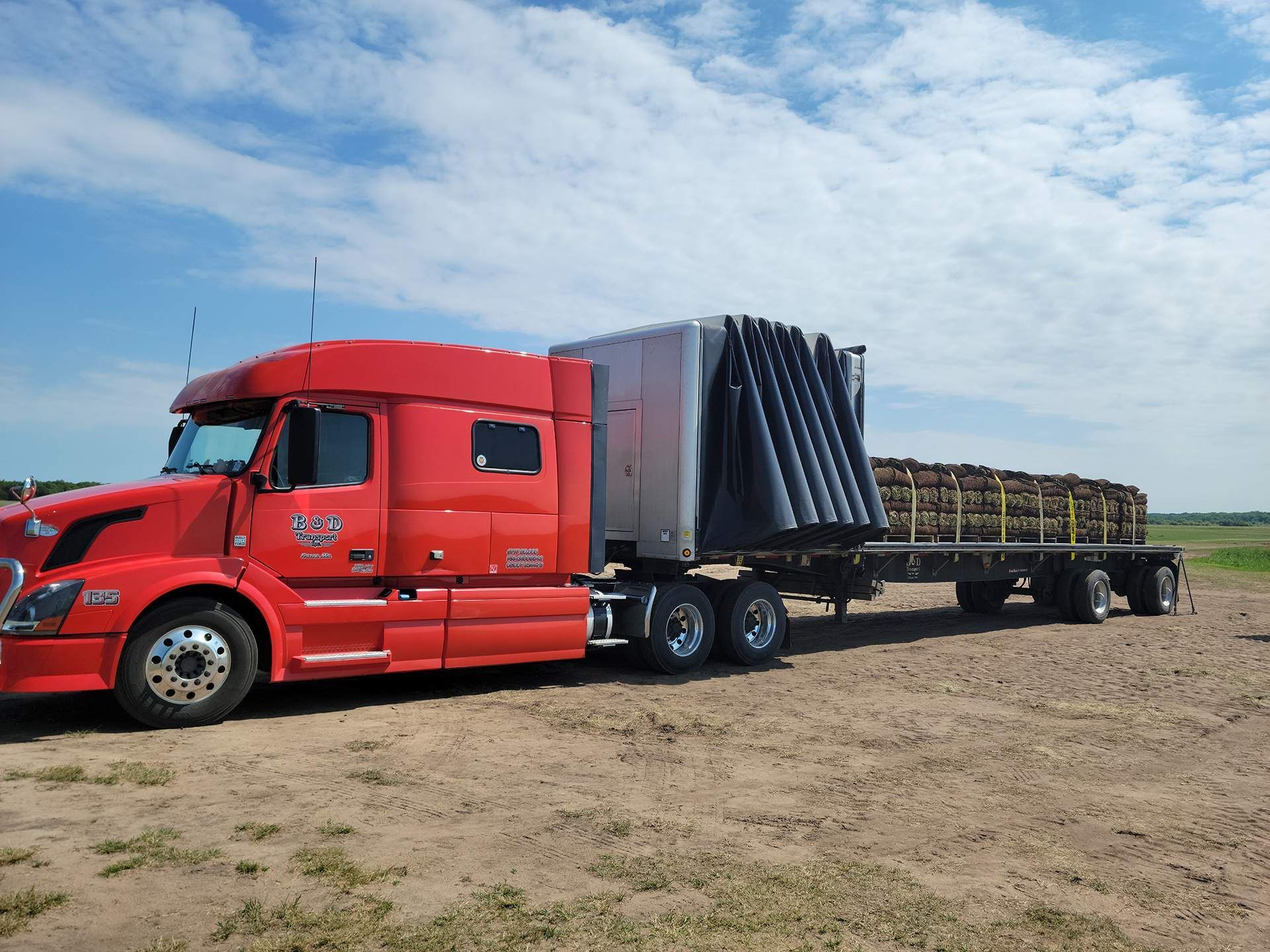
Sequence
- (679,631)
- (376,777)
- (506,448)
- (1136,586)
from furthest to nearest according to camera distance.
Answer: (1136,586)
(679,631)
(506,448)
(376,777)

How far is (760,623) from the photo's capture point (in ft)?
37.8

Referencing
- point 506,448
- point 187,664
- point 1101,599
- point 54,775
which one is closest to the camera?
point 54,775

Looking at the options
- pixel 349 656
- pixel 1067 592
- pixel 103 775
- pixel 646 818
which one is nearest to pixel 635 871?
pixel 646 818

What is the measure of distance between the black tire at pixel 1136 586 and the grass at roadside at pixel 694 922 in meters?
17.2

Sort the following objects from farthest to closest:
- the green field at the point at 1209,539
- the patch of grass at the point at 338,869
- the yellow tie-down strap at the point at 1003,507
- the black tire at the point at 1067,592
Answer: the green field at the point at 1209,539 → the black tire at the point at 1067,592 → the yellow tie-down strap at the point at 1003,507 → the patch of grass at the point at 338,869

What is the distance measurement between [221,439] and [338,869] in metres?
4.71

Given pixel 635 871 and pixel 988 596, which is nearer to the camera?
pixel 635 871

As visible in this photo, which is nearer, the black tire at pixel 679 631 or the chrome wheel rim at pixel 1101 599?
the black tire at pixel 679 631

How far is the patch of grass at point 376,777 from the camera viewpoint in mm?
6078

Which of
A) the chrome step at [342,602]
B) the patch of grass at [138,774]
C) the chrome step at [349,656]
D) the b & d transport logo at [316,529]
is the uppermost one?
the b & d transport logo at [316,529]

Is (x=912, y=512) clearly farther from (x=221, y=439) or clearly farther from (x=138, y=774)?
(x=138, y=774)

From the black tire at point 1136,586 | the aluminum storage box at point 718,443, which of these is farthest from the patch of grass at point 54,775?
the black tire at point 1136,586

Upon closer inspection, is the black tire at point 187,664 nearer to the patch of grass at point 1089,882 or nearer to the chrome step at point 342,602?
the chrome step at point 342,602

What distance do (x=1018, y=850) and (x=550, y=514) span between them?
5.35 meters
